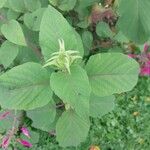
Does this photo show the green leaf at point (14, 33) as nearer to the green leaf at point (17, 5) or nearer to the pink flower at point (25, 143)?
the green leaf at point (17, 5)

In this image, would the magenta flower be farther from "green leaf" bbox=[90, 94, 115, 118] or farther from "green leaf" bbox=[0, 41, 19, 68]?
"green leaf" bbox=[0, 41, 19, 68]

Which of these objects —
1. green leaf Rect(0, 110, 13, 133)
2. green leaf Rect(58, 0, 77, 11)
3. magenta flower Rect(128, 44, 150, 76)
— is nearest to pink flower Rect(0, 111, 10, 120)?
green leaf Rect(0, 110, 13, 133)

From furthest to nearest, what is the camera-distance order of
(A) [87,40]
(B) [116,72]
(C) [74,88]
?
(A) [87,40]
(B) [116,72]
(C) [74,88]

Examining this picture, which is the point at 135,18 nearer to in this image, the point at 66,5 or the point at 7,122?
the point at 66,5

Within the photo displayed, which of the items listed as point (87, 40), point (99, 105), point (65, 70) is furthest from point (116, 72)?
point (87, 40)

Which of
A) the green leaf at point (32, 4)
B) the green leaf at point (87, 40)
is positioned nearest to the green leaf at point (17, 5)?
the green leaf at point (32, 4)

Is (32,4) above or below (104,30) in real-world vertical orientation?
above

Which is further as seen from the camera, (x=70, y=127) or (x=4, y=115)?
(x=4, y=115)

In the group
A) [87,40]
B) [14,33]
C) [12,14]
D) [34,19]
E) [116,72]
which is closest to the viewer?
[116,72]
